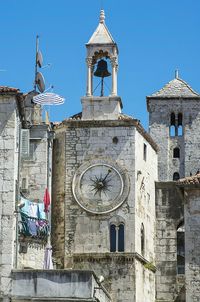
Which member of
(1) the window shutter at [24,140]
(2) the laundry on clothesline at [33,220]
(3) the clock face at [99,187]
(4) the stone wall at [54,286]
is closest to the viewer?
(4) the stone wall at [54,286]

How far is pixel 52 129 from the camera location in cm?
5516

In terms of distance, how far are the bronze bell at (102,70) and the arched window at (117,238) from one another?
8.22m

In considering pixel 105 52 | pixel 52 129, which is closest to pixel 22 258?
pixel 52 129

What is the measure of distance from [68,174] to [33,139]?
260 cm

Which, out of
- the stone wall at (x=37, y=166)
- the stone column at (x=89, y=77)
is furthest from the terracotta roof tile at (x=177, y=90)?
the stone wall at (x=37, y=166)

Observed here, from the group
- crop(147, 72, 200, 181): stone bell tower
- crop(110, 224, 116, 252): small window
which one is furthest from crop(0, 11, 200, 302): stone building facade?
crop(147, 72, 200, 181): stone bell tower

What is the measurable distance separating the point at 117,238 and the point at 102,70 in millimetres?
9065

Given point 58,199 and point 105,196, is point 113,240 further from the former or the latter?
point 58,199

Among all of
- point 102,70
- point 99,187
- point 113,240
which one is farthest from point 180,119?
point 113,240

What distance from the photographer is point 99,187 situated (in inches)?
2122

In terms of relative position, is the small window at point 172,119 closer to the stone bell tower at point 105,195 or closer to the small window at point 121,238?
the stone bell tower at point 105,195

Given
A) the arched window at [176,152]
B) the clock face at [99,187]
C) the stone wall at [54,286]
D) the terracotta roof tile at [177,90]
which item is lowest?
the stone wall at [54,286]

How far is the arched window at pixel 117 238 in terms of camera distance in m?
53.0

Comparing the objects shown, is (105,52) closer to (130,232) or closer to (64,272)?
(130,232)
